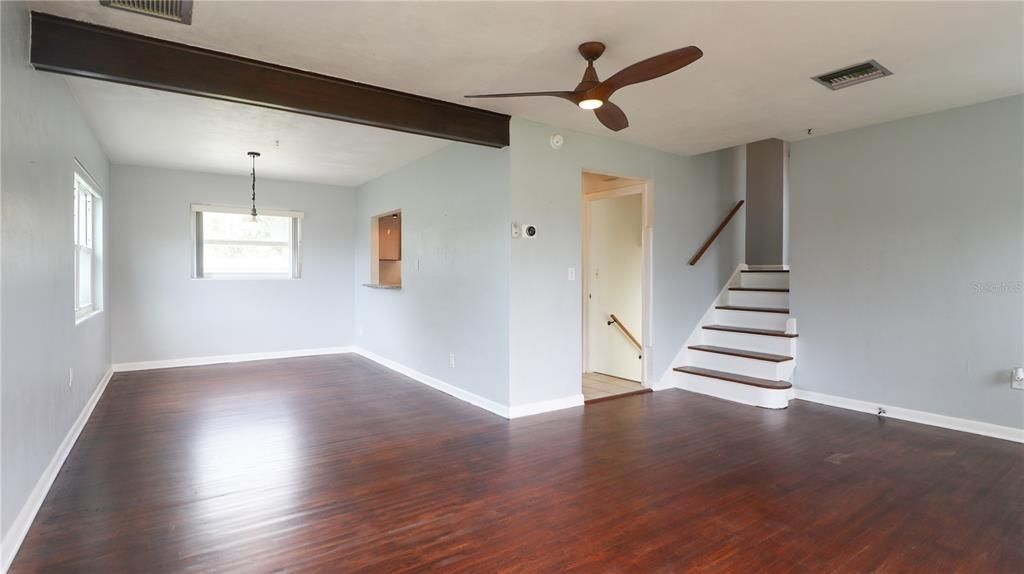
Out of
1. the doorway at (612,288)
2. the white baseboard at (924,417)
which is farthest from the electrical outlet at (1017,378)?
the doorway at (612,288)

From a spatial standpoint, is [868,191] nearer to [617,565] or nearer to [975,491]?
[975,491]

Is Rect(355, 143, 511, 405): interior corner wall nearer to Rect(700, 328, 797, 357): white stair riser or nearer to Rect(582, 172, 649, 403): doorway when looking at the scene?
Rect(582, 172, 649, 403): doorway

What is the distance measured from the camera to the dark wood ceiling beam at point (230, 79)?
99.5 inches

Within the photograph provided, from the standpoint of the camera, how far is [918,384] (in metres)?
4.07

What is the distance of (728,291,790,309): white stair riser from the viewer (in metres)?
5.33

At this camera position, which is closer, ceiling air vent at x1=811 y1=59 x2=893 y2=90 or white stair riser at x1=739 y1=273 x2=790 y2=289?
ceiling air vent at x1=811 y1=59 x2=893 y2=90

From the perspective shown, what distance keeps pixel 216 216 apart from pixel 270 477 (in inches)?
192

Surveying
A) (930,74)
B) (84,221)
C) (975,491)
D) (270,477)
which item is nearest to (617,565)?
(270,477)

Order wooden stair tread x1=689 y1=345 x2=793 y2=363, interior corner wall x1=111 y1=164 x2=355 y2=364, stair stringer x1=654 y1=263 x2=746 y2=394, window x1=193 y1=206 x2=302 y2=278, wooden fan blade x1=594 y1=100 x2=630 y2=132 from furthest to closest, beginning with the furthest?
window x1=193 y1=206 x2=302 y2=278 < interior corner wall x1=111 y1=164 x2=355 y2=364 < stair stringer x1=654 y1=263 x2=746 y2=394 < wooden stair tread x1=689 y1=345 x2=793 y2=363 < wooden fan blade x1=594 y1=100 x2=630 y2=132

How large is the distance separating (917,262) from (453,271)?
3952 mm

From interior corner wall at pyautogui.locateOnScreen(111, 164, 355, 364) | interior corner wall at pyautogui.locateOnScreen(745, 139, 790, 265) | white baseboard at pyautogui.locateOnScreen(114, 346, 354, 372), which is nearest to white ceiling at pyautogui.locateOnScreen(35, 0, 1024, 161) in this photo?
interior corner wall at pyautogui.locateOnScreen(745, 139, 790, 265)

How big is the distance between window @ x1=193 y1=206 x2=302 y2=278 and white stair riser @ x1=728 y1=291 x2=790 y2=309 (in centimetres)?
580

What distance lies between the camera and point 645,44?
9.01 feet

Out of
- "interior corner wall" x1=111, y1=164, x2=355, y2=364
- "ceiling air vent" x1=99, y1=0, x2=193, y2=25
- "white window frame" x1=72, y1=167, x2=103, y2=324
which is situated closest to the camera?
"ceiling air vent" x1=99, y1=0, x2=193, y2=25
